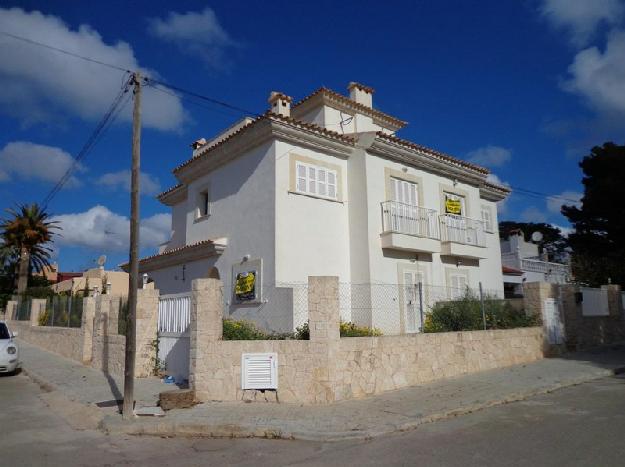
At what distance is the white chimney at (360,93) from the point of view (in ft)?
65.4

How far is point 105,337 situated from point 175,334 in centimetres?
392

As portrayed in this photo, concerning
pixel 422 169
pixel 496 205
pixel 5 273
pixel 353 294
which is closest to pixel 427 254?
pixel 422 169

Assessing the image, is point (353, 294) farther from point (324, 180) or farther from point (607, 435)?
point (607, 435)

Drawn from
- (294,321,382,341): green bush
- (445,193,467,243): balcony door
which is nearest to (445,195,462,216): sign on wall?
(445,193,467,243): balcony door

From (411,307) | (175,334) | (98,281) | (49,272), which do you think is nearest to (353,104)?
(411,307)

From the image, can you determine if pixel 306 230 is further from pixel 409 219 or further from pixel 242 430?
pixel 242 430

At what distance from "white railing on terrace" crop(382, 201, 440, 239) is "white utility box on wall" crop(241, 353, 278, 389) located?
7.54m

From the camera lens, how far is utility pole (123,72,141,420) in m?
8.01

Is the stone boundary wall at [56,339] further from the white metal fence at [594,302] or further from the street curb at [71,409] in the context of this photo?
the white metal fence at [594,302]

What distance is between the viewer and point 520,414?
782 centimetres

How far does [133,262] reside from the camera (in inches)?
332

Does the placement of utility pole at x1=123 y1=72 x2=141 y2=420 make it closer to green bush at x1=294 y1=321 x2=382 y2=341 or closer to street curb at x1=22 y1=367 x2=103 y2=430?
street curb at x1=22 y1=367 x2=103 y2=430

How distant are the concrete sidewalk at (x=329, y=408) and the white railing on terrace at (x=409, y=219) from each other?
548cm

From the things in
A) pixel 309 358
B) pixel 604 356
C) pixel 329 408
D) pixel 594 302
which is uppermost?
pixel 594 302
